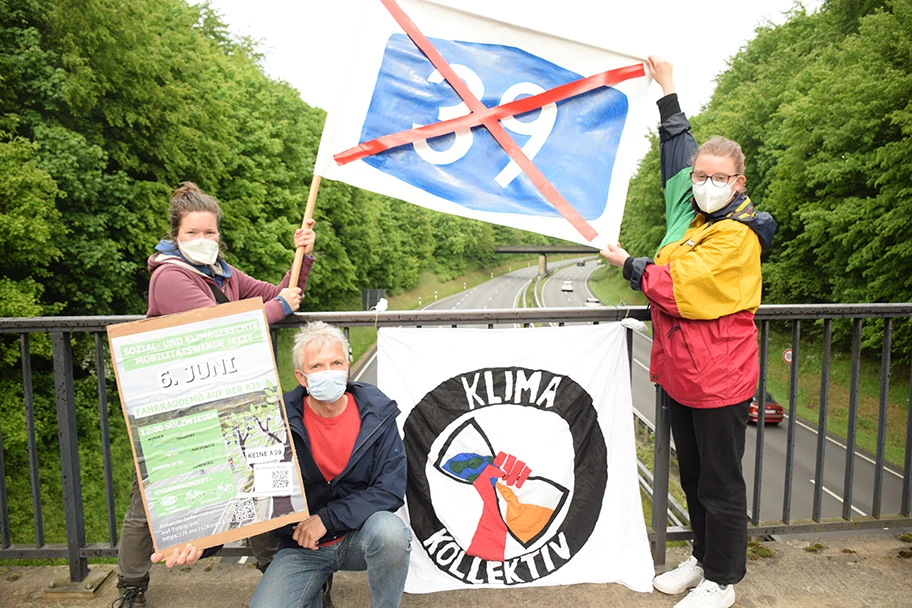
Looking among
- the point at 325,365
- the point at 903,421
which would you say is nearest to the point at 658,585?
the point at 325,365

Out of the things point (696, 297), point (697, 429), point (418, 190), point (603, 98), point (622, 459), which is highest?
point (603, 98)

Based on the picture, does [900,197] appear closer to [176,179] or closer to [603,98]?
[603,98]

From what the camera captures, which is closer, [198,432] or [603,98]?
[198,432]

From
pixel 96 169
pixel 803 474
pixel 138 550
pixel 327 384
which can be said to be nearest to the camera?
pixel 327 384

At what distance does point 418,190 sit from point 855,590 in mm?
3254

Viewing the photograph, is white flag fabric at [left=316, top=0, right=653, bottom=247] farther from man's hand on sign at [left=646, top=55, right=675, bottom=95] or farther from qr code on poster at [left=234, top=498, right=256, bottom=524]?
qr code on poster at [left=234, top=498, right=256, bottom=524]

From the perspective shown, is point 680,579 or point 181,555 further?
point 680,579

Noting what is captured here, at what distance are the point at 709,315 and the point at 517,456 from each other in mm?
1306

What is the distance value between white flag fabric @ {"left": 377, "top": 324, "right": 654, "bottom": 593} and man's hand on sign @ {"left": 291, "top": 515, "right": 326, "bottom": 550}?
2.31 ft

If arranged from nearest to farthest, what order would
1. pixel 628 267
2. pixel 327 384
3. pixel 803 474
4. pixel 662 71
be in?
1. pixel 327 384
2. pixel 628 267
3. pixel 662 71
4. pixel 803 474

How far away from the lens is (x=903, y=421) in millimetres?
18672

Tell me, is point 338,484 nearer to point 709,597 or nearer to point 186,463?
point 186,463

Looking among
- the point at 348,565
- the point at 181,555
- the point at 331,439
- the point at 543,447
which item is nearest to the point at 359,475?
the point at 331,439

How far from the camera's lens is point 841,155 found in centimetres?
2414
